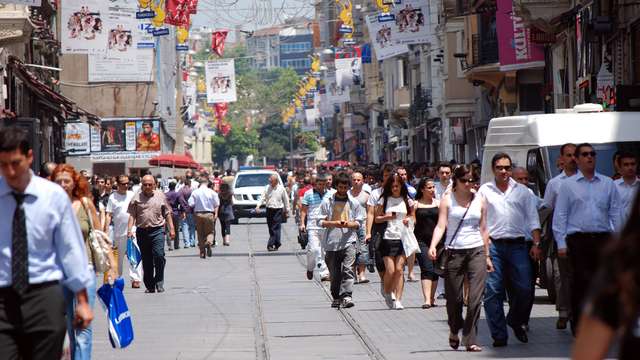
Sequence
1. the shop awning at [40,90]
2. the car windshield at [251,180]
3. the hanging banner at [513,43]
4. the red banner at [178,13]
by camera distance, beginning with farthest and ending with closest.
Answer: the car windshield at [251,180]
the shop awning at [40,90]
the red banner at [178,13]
the hanging banner at [513,43]

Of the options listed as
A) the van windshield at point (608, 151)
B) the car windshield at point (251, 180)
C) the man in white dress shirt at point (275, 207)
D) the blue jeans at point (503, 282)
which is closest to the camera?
the blue jeans at point (503, 282)

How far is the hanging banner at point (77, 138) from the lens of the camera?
59.9m

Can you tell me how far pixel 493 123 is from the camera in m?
19.6

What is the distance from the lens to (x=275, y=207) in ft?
103

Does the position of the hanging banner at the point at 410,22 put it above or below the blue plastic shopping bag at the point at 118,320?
above

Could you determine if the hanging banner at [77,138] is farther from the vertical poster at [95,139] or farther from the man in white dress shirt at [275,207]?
the man in white dress shirt at [275,207]

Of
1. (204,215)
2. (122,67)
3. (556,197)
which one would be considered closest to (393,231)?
(556,197)

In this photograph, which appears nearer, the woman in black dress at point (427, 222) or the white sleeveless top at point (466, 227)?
the white sleeveless top at point (466, 227)

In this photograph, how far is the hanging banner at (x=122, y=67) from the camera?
47000 mm

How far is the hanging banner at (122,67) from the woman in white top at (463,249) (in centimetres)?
3478

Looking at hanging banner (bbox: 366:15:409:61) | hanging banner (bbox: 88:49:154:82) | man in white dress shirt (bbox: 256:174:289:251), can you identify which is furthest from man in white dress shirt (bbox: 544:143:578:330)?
hanging banner (bbox: 88:49:154:82)

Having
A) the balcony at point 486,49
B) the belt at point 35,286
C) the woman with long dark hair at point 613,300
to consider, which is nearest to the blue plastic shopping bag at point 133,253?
the belt at point 35,286

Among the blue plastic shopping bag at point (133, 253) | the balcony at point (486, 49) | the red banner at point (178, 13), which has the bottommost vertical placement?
the blue plastic shopping bag at point (133, 253)

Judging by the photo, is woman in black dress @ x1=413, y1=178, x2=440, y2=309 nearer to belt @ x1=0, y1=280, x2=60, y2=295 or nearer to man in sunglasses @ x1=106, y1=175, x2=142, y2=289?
man in sunglasses @ x1=106, y1=175, x2=142, y2=289
